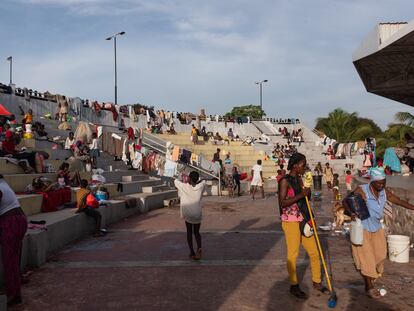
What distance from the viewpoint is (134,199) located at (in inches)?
530

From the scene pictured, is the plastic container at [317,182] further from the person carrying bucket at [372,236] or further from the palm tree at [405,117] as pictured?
the person carrying bucket at [372,236]

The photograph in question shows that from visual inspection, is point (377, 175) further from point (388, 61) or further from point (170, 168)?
point (170, 168)

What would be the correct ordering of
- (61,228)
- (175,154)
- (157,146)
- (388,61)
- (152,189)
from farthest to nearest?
(157,146) < (175,154) < (152,189) < (388,61) < (61,228)

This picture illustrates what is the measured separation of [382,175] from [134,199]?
9.28 metres

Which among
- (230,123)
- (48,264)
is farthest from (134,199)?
(230,123)

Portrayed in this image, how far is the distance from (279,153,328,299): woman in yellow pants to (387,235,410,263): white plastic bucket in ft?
6.92

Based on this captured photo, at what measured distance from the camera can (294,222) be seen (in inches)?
209

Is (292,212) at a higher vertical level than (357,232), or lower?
higher

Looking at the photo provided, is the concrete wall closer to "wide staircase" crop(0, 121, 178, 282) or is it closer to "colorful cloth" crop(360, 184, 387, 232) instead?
"colorful cloth" crop(360, 184, 387, 232)

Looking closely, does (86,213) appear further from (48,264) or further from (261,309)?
(261,309)

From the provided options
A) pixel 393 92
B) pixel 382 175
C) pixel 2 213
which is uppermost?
pixel 393 92

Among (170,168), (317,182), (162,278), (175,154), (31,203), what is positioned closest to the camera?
(162,278)

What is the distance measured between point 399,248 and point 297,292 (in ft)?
8.46

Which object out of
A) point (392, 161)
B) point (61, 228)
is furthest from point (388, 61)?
point (61, 228)
